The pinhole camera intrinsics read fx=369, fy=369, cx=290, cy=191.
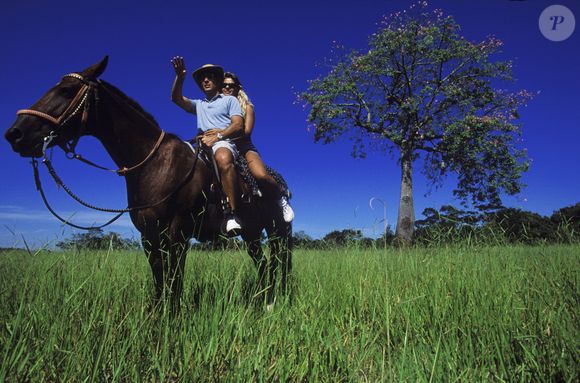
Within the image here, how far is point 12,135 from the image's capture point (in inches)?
144

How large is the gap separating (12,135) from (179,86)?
7.36ft

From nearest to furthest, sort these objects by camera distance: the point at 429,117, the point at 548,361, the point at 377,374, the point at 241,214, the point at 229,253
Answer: the point at 548,361 < the point at 377,374 < the point at 229,253 < the point at 241,214 < the point at 429,117

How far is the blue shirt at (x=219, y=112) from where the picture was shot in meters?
5.16

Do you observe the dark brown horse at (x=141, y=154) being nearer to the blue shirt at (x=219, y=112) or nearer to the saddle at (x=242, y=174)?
the saddle at (x=242, y=174)

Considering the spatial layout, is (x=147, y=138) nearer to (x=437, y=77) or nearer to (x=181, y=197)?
(x=181, y=197)

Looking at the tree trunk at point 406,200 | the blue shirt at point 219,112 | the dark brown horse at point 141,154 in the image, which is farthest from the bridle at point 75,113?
the tree trunk at point 406,200

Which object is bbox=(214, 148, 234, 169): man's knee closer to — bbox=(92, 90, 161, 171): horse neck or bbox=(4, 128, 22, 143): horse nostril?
bbox=(92, 90, 161, 171): horse neck

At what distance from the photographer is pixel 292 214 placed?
571 centimetres

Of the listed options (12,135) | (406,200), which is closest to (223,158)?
(12,135)

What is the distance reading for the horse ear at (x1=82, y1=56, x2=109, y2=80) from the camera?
409 cm

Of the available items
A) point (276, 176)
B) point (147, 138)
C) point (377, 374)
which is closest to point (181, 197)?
point (147, 138)

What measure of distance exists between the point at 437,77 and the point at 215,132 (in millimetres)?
20752

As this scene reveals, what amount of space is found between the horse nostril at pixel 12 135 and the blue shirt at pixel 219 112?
221cm

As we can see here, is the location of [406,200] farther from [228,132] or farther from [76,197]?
[76,197]
